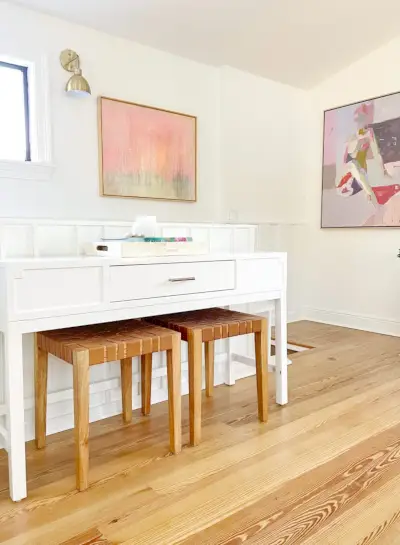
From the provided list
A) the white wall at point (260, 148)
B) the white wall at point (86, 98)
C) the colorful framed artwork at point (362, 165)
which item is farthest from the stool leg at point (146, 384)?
the colorful framed artwork at point (362, 165)

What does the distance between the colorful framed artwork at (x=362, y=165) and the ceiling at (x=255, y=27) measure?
1.53 feet

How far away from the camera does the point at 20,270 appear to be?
4.37ft

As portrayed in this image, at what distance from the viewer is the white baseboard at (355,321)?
3.55 metres

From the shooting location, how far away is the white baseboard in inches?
140

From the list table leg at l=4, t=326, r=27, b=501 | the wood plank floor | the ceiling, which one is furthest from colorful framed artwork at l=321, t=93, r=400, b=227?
table leg at l=4, t=326, r=27, b=501

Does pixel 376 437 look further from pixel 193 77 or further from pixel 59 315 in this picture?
pixel 193 77

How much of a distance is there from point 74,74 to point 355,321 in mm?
2903

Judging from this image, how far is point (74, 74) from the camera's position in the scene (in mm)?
2475

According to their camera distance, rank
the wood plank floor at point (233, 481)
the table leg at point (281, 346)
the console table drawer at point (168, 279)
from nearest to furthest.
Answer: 1. the wood plank floor at point (233, 481)
2. the console table drawer at point (168, 279)
3. the table leg at point (281, 346)

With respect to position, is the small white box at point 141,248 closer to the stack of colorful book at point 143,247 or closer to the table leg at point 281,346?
the stack of colorful book at point 143,247

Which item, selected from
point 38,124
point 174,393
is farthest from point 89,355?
point 38,124

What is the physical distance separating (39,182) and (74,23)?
3.07 feet

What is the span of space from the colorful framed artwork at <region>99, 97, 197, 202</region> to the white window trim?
33 cm

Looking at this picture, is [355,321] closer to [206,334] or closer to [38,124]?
[206,334]
